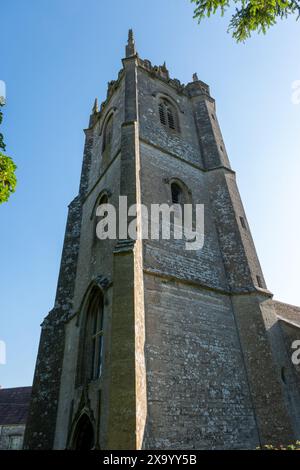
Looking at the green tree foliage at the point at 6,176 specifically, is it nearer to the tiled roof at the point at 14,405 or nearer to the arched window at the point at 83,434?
the arched window at the point at 83,434

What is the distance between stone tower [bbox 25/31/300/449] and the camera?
24.2 ft

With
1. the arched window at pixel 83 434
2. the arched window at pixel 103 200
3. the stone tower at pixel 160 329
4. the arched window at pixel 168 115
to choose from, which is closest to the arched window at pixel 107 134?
the stone tower at pixel 160 329

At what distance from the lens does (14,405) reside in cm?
2869

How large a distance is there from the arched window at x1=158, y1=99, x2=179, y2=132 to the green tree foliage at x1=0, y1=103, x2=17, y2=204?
10.8 m

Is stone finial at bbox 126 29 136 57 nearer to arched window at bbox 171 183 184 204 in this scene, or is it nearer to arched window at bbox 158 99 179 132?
arched window at bbox 158 99 179 132

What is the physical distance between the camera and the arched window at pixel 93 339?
9320mm

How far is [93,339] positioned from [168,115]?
11500mm

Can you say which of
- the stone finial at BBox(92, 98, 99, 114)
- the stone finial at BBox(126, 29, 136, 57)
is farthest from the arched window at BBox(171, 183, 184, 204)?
the stone finial at BBox(92, 98, 99, 114)

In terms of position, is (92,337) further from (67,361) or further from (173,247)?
(173,247)

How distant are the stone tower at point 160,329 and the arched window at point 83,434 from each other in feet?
0.10

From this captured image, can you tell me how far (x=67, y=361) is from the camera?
10.8 meters

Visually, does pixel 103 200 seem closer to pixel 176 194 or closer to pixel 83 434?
pixel 176 194

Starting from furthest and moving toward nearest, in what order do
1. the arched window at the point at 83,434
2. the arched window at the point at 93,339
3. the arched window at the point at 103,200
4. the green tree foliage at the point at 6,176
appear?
the arched window at the point at 103,200 → the arched window at the point at 93,339 → the arched window at the point at 83,434 → the green tree foliage at the point at 6,176

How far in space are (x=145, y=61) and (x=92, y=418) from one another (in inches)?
683
